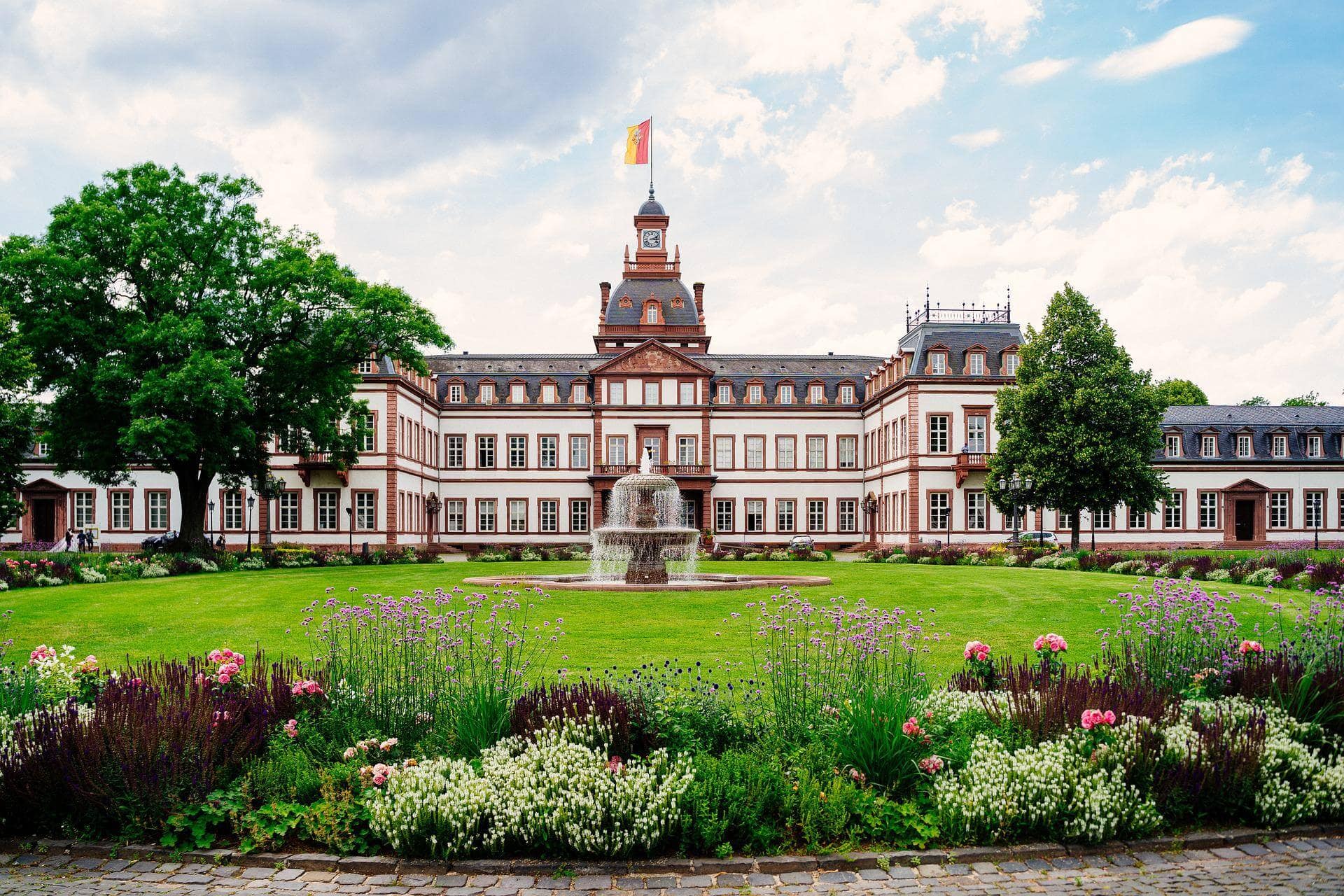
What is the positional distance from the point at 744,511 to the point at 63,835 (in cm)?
5062

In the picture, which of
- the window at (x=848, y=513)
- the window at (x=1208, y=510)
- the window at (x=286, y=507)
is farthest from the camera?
the window at (x=848, y=513)

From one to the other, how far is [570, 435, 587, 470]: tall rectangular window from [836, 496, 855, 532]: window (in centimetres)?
1418

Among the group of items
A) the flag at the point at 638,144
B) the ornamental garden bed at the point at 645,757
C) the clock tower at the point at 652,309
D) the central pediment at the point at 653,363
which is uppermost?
the flag at the point at 638,144

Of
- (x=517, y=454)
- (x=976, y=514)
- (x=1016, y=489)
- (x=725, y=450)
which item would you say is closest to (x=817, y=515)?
(x=725, y=450)

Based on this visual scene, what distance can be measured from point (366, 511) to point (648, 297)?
25489 millimetres

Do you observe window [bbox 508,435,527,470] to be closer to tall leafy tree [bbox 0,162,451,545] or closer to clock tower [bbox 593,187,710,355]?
clock tower [bbox 593,187,710,355]

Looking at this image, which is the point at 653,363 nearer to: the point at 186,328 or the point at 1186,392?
the point at 186,328

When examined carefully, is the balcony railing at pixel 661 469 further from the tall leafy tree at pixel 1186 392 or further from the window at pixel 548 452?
the tall leafy tree at pixel 1186 392

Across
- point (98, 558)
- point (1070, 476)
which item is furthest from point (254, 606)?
point (1070, 476)

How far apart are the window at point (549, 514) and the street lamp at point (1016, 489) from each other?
78.9 feet

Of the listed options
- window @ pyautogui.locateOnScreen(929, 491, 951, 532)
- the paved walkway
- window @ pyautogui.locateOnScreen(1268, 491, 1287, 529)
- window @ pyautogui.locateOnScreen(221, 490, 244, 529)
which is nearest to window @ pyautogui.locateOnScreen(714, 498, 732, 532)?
window @ pyautogui.locateOnScreen(929, 491, 951, 532)

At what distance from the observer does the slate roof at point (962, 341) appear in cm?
4919

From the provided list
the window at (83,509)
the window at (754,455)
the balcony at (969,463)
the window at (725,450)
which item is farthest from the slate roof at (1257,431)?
the window at (83,509)

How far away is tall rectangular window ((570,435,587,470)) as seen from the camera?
5644cm
